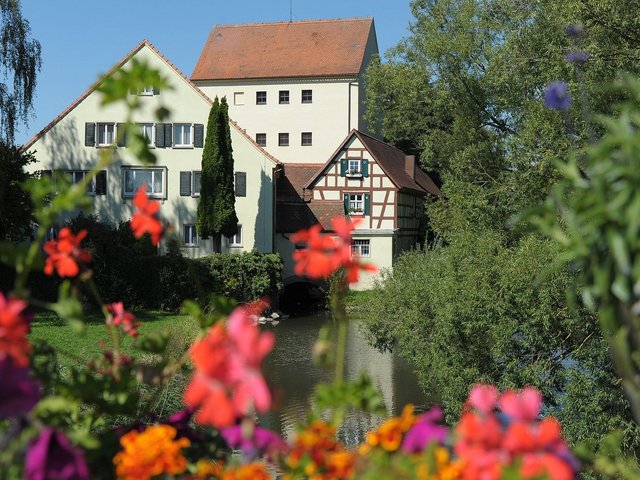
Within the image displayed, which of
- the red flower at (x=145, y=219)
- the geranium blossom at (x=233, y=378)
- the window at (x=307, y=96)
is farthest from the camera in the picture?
the window at (x=307, y=96)

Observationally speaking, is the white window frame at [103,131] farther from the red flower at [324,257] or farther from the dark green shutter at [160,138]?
the red flower at [324,257]

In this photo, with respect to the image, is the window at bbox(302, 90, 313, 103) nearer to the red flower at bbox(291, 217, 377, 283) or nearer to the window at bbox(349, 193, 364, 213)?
the window at bbox(349, 193, 364, 213)

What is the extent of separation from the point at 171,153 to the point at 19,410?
26.6 m

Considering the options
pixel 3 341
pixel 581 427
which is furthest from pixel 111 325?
pixel 581 427

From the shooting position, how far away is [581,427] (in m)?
9.99

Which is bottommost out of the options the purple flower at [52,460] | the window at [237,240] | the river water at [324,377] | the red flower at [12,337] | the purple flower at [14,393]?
the river water at [324,377]

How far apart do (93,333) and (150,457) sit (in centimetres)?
1780

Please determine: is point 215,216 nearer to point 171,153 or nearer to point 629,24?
point 171,153

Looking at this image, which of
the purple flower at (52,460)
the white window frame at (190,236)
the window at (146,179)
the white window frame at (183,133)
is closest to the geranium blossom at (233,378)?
the purple flower at (52,460)

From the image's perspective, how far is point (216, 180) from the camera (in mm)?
24969

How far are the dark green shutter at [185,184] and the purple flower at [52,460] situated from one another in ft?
86.2

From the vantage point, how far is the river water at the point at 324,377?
532 inches

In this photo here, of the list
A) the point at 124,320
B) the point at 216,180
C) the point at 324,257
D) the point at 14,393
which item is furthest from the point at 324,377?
the point at 14,393

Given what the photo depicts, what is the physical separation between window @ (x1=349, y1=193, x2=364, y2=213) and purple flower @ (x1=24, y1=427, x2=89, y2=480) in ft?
92.4
